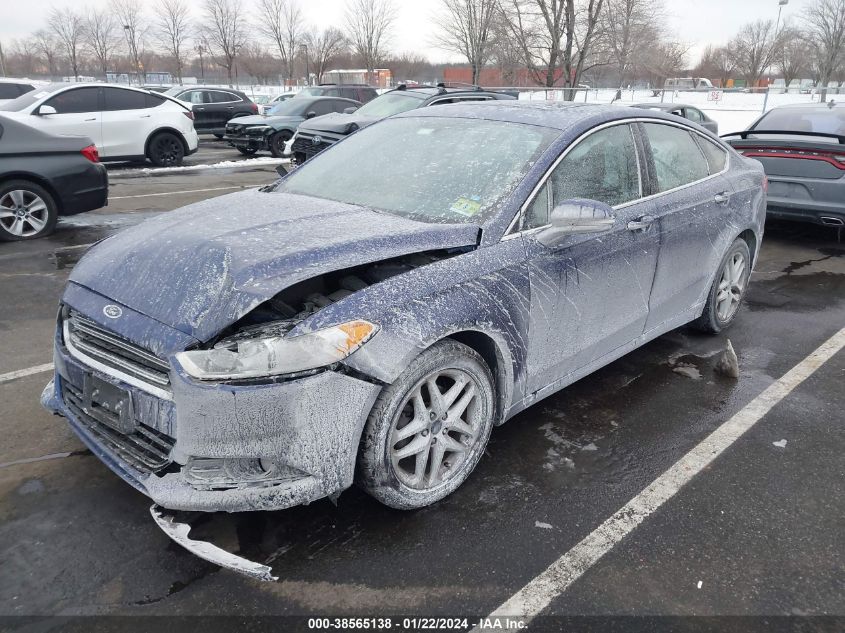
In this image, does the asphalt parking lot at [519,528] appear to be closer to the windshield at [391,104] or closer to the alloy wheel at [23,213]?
the alloy wheel at [23,213]

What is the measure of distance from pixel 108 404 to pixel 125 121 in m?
11.9

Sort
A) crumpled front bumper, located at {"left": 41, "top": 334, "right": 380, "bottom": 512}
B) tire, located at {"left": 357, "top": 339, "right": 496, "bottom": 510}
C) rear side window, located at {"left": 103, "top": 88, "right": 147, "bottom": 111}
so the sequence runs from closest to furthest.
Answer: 1. crumpled front bumper, located at {"left": 41, "top": 334, "right": 380, "bottom": 512}
2. tire, located at {"left": 357, "top": 339, "right": 496, "bottom": 510}
3. rear side window, located at {"left": 103, "top": 88, "right": 147, "bottom": 111}

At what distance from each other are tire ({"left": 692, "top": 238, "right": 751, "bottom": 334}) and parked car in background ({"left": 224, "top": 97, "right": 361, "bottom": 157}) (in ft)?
40.9

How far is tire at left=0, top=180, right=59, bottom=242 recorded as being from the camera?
704 centimetres

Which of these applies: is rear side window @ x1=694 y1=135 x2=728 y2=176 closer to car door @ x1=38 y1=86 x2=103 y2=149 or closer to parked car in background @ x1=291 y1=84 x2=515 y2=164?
parked car in background @ x1=291 y1=84 x2=515 y2=164

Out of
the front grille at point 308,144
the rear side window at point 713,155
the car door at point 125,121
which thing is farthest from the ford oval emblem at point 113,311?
the car door at point 125,121

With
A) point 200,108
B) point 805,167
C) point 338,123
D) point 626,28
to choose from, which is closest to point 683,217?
point 805,167

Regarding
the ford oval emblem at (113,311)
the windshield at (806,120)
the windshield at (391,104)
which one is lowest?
the ford oval emblem at (113,311)

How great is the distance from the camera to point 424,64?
6756 centimetres

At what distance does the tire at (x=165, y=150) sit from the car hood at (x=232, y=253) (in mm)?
11355

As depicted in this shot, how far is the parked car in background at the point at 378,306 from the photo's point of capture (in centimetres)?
225

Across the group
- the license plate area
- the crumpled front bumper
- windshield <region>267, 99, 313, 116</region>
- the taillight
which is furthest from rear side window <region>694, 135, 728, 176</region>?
windshield <region>267, 99, 313, 116</region>

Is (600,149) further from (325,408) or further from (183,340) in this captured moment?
(183,340)

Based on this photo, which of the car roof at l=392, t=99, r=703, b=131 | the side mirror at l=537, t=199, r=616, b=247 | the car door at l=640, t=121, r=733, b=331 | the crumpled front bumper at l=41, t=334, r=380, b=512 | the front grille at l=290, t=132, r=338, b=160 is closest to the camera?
the crumpled front bumper at l=41, t=334, r=380, b=512
